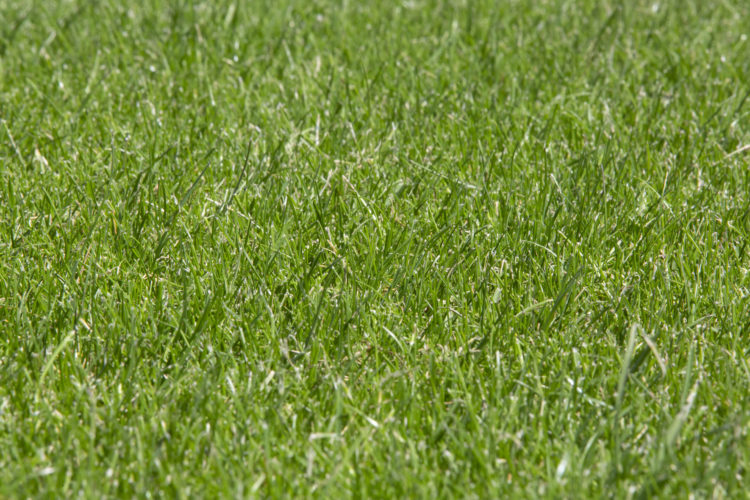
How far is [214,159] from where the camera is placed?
10.8 ft

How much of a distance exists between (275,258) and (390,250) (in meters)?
0.35

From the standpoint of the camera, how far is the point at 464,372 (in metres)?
2.23

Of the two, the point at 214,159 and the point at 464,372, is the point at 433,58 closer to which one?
the point at 214,159

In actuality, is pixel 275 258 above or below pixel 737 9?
below

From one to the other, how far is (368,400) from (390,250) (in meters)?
0.70

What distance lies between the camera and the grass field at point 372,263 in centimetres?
195

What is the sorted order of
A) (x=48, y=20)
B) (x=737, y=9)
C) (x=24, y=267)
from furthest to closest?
(x=737, y=9) < (x=48, y=20) < (x=24, y=267)

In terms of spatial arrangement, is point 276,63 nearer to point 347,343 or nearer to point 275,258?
point 275,258

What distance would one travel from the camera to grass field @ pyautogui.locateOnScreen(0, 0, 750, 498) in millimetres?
1951

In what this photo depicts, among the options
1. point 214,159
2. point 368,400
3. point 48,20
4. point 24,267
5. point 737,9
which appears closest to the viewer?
point 368,400

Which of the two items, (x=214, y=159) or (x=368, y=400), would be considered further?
(x=214, y=159)

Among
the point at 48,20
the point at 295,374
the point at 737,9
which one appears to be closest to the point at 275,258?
the point at 295,374

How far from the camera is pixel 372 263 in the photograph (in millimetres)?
2631

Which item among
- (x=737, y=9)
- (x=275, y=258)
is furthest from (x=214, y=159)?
(x=737, y=9)
